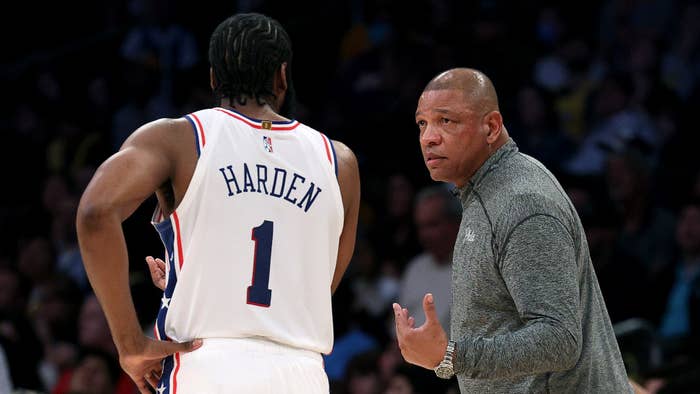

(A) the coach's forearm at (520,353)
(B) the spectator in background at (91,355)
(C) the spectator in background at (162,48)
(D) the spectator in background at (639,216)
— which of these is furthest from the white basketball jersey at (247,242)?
(C) the spectator in background at (162,48)

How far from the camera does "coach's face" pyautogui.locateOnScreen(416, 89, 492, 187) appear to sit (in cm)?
343

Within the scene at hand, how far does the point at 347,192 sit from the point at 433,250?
12.8 feet

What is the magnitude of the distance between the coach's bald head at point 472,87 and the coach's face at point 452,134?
1cm

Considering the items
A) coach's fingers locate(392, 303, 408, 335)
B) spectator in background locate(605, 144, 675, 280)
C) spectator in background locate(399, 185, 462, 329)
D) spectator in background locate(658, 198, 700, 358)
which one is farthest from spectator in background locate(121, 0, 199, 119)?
coach's fingers locate(392, 303, 408, 335)

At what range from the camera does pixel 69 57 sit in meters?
12.8

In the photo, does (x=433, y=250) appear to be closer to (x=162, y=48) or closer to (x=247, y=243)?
(x=247, y=243)

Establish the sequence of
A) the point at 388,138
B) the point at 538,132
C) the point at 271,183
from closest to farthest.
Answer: the point at 271,183 → the point at 538,132 → the point at 388,138

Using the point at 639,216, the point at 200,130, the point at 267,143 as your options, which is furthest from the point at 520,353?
the point at 639,216

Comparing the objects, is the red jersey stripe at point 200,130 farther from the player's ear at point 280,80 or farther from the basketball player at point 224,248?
the player's ear at point 280,80

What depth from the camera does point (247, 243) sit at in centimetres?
354

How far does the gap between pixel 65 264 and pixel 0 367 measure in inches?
148

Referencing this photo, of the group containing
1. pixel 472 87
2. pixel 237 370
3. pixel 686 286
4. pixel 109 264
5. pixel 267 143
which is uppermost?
pixel 472 87

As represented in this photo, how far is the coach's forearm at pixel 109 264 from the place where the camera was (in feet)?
11.1

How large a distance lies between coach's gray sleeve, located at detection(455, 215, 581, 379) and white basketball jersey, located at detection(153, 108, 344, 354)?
2.16 feet
